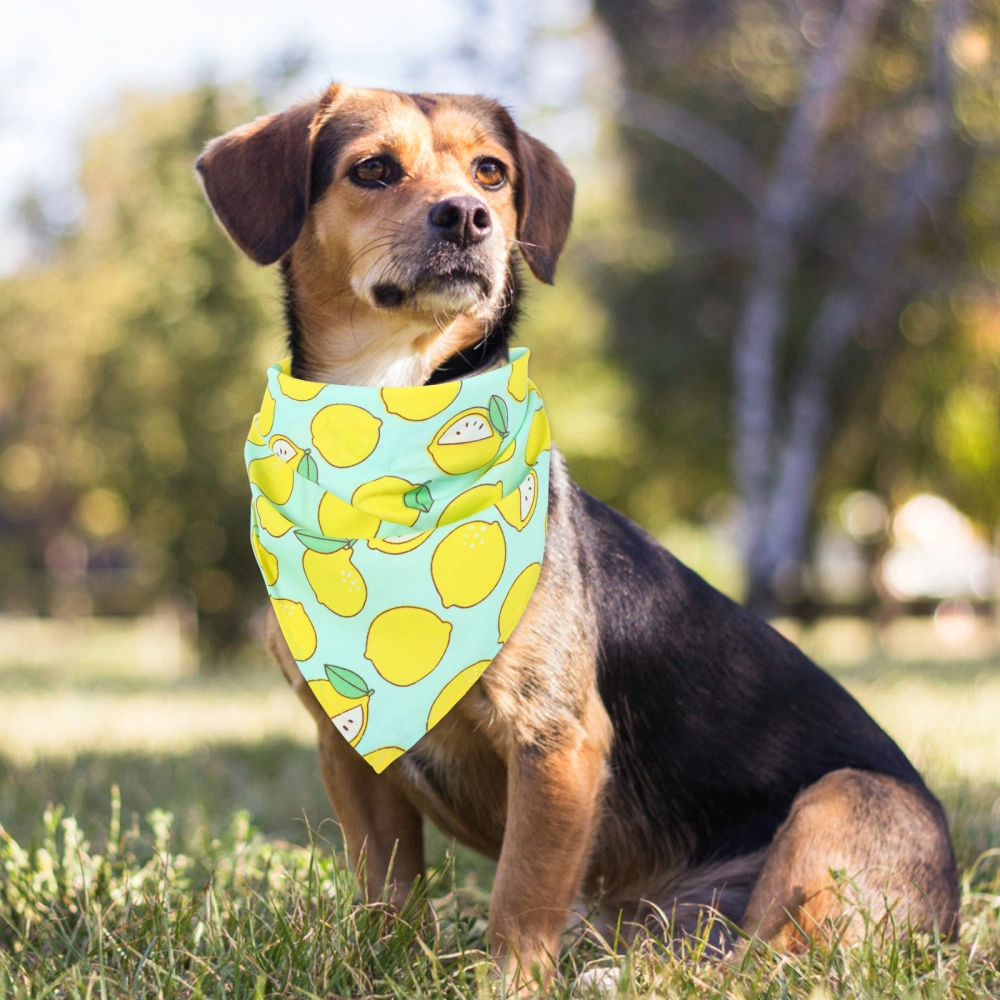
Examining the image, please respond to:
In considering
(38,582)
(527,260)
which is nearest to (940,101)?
(527,260)

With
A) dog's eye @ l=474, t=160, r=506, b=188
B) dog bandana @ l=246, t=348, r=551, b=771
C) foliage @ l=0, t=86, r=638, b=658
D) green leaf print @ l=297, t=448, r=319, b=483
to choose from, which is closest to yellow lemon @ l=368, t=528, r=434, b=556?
dog bandana @ l=246, t=348, r=551, b=771

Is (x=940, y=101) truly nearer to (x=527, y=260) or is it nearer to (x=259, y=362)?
(x=259, y=362)

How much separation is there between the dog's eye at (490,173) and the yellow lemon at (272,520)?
47.5 inches

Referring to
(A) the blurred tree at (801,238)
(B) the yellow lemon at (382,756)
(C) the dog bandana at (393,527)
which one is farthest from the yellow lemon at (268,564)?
(A) the blurred tree at (801,238)

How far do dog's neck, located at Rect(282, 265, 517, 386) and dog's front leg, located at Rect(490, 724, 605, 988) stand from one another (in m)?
1.25

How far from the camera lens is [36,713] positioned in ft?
25.8

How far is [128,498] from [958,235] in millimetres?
11936

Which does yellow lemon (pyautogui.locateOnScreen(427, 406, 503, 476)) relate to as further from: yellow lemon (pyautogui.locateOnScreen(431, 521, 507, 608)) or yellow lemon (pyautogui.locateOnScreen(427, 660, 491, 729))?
yellow lemon (pyautogui.locateOnScreen(427, 660, 491, 729))

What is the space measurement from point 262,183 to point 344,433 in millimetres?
784

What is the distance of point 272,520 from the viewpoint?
3295 mm

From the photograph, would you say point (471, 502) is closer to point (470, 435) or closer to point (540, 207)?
point (470, 435)

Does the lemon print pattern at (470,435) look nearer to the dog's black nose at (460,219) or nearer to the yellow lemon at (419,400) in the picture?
the yellow lemon at (419,400)

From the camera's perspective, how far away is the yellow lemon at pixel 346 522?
3232 mm

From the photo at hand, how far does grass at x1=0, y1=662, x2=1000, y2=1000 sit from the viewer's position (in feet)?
7.82
